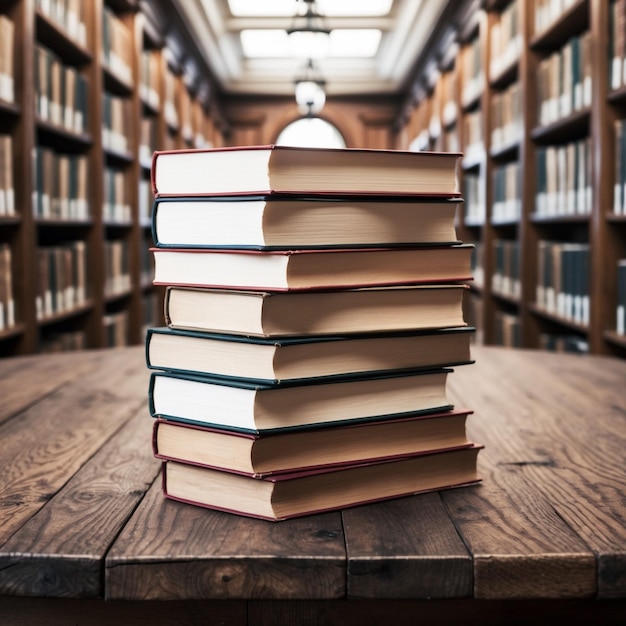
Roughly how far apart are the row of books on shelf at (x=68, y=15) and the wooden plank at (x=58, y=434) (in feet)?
8.13

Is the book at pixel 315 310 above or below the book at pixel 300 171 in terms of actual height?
below

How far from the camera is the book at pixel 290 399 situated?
0.83m

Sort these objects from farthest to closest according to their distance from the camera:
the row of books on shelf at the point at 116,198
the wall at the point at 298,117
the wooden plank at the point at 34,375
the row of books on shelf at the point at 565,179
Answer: the wall at the point at 298,117 < the row of books on shelf at the point at 116,198 < the row of books on shelf at the point at 565,179 < the wooden plank at the point at 34,375

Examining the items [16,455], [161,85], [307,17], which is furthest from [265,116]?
[16,455]

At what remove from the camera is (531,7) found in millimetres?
4293

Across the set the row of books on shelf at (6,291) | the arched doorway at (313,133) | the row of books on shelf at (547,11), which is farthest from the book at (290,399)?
the arched doorway at (313,133)

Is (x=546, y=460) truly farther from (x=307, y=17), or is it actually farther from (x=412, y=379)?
(x=307, y=17)

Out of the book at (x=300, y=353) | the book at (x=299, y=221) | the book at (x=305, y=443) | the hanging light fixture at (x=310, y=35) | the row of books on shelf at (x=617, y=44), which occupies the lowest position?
the book at (x=305, y=443)

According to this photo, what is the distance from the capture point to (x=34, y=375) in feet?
5.62

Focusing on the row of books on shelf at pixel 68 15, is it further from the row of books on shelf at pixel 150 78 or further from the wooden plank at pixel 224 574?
the wooden plank at pixel 224 574

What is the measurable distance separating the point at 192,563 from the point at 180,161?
1.32ft

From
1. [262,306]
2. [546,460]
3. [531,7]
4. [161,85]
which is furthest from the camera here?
[161,85]

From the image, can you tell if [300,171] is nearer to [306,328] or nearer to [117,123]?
[306,328]

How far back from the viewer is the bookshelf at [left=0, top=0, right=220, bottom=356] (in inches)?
131
